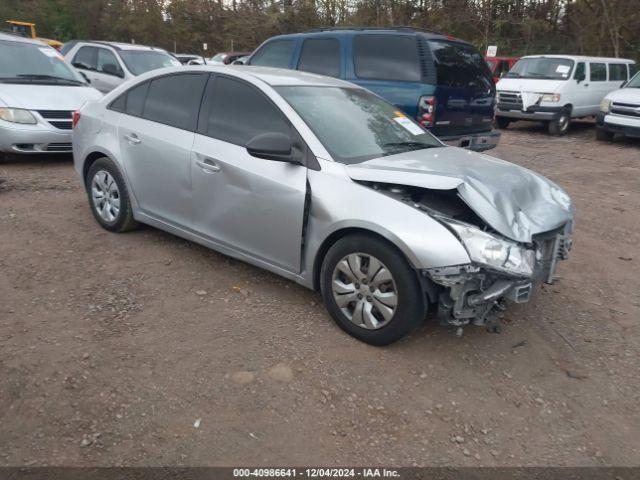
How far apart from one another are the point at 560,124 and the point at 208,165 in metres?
12.1

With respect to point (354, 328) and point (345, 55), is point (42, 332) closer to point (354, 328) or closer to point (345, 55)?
point (354, 328)

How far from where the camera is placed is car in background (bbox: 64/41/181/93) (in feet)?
35.9

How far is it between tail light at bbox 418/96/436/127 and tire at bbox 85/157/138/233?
393 cm

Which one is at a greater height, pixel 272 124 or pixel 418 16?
pixel 418 16

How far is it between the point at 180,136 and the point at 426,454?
3.03 meters

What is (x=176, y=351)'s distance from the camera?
3.40m

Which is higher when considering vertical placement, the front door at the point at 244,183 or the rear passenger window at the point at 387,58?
the rear passenger window at the point at 387,58

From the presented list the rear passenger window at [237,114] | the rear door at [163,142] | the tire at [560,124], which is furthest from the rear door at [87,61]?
the tire at [560,124]

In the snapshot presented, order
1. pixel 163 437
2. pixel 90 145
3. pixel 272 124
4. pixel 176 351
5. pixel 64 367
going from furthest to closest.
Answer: pixel 90 145, pixel 272 124, pixel 176 351, pixel 64 367, pixel 163 437

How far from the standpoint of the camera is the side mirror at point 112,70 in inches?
428

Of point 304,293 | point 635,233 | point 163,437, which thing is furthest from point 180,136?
point 635,233

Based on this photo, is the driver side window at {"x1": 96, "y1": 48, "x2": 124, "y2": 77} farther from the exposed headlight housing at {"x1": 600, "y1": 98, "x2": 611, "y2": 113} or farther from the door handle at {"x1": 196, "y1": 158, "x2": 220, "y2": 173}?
the exposed headlight housing at {"x1": 600, "y1": 98, "x2": 611, "y2": 113}

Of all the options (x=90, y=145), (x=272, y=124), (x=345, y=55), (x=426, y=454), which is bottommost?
(x=426, y=454)

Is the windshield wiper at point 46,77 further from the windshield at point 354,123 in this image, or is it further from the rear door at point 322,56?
the windshield at point 354,123
